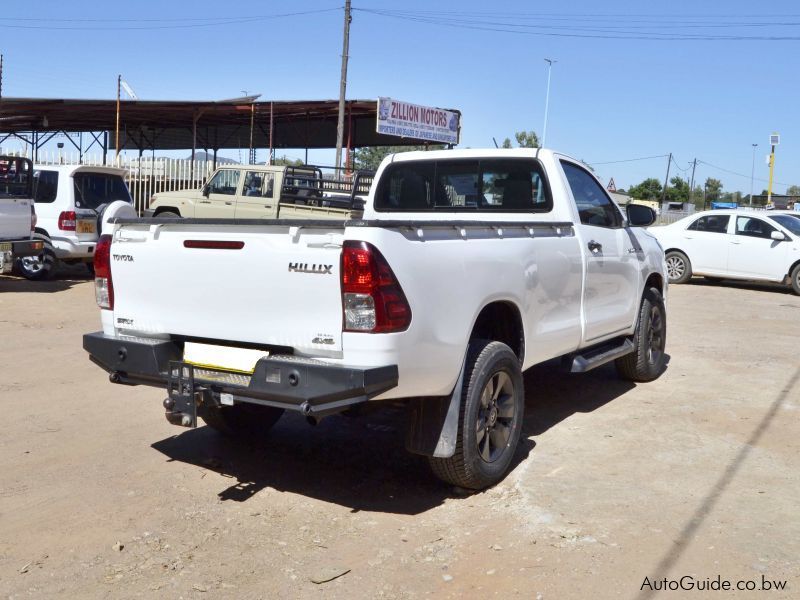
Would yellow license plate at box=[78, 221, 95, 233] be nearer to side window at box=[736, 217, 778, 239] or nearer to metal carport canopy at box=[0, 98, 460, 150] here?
metal carport canopy at box=[0, 98, 460, 150]

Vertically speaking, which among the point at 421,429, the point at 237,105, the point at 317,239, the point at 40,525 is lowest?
the point at 40,525

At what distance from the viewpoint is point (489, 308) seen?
188 inches

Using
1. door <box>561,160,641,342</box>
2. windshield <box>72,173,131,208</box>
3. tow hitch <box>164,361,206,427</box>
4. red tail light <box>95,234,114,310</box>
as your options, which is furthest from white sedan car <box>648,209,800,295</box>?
tow hitch <box>164,361,206,427</box>

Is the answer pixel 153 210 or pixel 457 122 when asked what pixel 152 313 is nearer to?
pixel 153 210

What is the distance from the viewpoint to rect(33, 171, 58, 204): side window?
1328 cm

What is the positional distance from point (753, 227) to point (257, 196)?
9.80 m

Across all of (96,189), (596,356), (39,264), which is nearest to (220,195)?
(96,189)

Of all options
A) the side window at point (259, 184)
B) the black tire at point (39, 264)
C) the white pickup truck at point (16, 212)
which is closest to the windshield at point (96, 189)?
the black tire at point (39, 264)

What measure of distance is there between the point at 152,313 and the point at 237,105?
20730 mm

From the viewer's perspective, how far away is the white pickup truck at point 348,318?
377 centimetres

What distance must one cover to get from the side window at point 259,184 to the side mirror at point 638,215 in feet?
31.8

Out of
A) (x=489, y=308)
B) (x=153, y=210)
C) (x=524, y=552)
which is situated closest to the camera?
(x=524, y=552)

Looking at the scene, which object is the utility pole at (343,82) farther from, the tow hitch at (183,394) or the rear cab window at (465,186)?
the tow hitch at (183,394)

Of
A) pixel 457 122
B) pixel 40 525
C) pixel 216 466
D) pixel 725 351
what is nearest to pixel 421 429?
pixel 216 466
